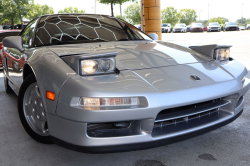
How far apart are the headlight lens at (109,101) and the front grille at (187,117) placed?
22 centimetres

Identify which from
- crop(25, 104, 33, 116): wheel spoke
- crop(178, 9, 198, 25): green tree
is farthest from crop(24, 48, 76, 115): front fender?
crop(178, 9, 198, 25): green tree

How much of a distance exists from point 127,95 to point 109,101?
12 cm

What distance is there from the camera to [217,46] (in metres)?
2.39

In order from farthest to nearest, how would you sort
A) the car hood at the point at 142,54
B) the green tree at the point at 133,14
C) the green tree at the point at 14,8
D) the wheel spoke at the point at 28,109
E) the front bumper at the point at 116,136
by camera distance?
1. the green tree at the point at 133,14
2. the green tree at the point at 14,8
3. the wheel spoke at the point at 28,109
4. the car hood at the point at 142,54
5. the front bumper at the point at 116,136

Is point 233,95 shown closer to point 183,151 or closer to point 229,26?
point 183,151

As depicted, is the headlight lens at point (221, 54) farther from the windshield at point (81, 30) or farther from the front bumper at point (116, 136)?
the windshield at point (81, 30)

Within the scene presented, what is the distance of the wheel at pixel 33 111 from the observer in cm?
213

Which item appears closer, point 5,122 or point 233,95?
point 233,95

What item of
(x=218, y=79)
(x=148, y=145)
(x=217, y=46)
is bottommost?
(x=148, y=145)

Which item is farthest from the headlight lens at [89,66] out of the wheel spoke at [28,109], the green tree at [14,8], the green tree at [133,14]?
the green tree at [133,14]

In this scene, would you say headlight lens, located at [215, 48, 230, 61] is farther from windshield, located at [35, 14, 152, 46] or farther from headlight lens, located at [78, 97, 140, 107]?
headlight lens, located at [78, 97, 140, 107]

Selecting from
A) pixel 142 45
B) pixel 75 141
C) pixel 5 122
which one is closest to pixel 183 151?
pixel 75 141

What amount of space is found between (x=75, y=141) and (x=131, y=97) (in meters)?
0.46

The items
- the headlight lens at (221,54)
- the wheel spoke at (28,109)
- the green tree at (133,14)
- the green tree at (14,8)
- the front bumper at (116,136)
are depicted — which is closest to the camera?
the front bumper at (116,136)
